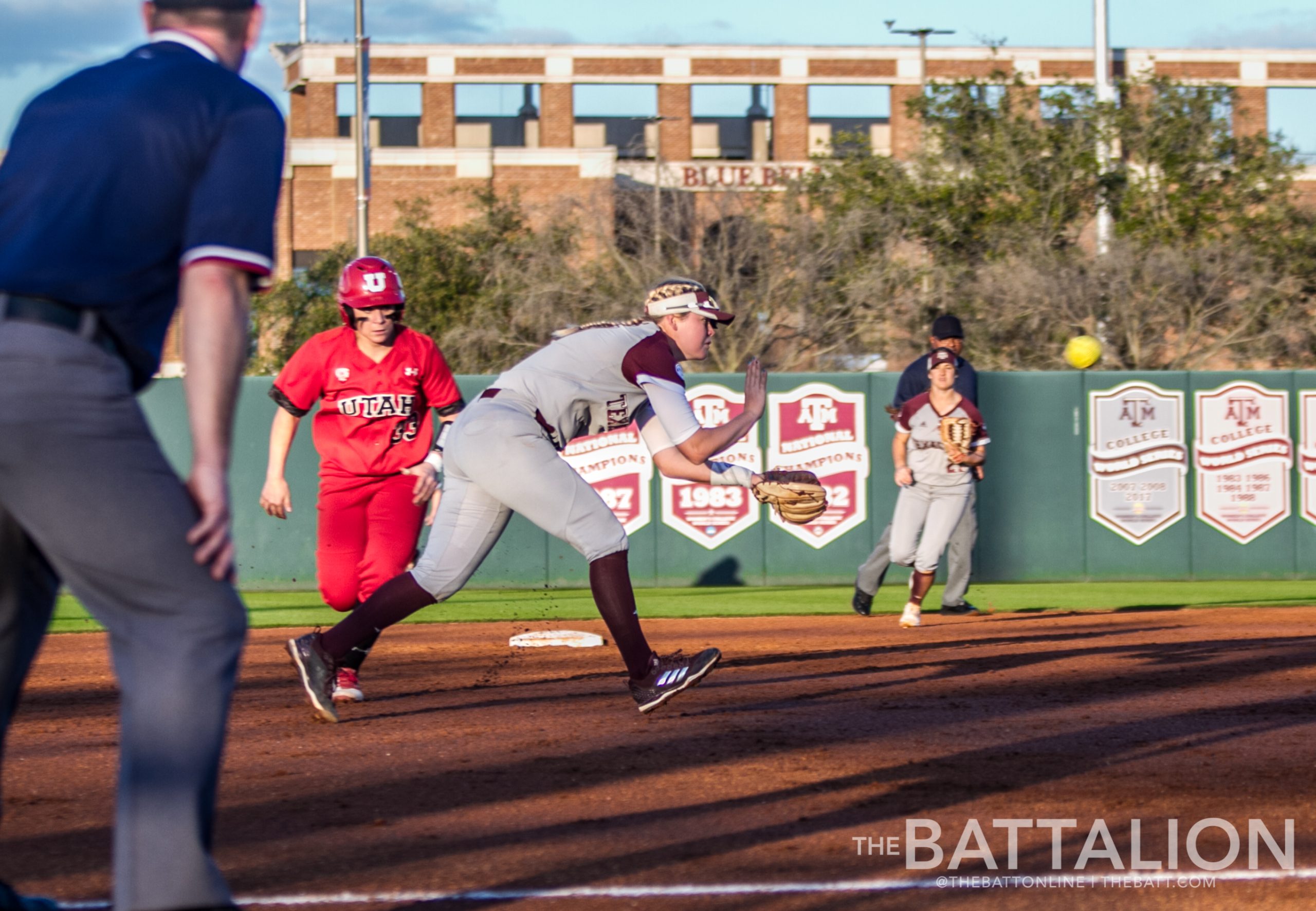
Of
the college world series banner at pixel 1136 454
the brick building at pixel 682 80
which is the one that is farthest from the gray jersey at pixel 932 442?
the brick building at pixel 682 80

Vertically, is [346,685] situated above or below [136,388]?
below

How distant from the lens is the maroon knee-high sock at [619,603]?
6.21 m

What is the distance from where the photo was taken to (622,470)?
15008mm

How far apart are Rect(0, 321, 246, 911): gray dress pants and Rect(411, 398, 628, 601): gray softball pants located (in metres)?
3.46

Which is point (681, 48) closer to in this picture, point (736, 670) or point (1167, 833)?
point (736, 670)

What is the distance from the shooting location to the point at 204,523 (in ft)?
8.66

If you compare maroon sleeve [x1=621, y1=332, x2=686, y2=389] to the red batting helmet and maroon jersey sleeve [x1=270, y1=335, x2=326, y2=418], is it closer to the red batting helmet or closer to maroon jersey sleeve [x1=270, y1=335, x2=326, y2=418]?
the red batting helmet

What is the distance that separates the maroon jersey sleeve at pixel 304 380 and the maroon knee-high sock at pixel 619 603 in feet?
5.99

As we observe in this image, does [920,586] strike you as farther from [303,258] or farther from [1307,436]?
[303,258]

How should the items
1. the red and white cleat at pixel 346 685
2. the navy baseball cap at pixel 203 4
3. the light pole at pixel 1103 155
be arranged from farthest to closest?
the light pole at pixel 1103 155, the red and white cleat at pixel 346 685, the navy baseball cap at pixel 203 4

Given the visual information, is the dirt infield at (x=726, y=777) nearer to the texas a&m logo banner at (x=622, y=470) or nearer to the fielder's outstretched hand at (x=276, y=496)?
the fielder's outstretched hand at (x=276, y=496)

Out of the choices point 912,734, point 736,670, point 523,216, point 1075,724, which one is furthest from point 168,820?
point 523,216

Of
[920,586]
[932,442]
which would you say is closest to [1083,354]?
[932,442]

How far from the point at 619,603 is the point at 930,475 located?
17.0 feet
